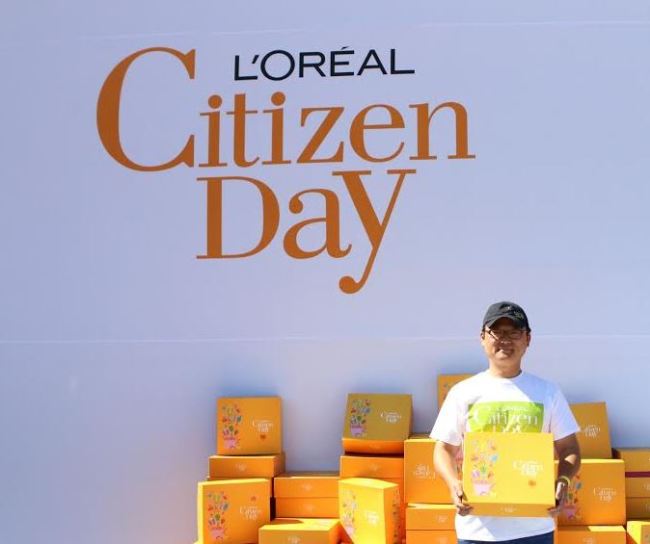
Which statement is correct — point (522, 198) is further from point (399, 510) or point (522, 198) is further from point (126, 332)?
point (126, 332)

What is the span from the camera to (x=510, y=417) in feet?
9.12

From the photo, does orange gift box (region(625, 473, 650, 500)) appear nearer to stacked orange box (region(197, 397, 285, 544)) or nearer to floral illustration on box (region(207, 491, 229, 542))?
stacked orange box (region(197, 397, 285, 544))

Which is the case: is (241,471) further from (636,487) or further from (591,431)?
(636,487)

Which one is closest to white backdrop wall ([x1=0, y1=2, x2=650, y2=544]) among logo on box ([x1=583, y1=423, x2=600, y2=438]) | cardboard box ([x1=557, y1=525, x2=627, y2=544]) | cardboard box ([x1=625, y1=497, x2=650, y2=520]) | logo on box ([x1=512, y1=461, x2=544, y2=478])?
logo on box ([x1=583, y1=423, x2=600, y2=438])

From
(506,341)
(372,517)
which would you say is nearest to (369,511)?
(372,517)

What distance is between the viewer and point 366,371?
13.9ft

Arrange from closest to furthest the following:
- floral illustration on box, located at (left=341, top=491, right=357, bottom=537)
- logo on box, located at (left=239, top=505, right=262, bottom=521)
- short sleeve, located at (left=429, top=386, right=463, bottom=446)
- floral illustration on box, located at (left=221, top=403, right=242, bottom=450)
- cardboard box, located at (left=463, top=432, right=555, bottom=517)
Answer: cardboard box, located at (left=463, top=432, right=555, bottom=517) → short sleeve, located at (left=429, top=386, right=463, bottom=446) → floral illustration on box, located at (left=341, top=491, right=357, bottom=537) → logo on box, located at (left=239, top=505, right=262, bottom=521) → floral illustration on box, located at (left=221, top=403, right=242, bottom=450)

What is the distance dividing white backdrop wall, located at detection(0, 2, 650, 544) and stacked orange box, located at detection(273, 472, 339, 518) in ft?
0.87

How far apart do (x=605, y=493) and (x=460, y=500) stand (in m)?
1.30

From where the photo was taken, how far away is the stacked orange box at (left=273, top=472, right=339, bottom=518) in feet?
13.2

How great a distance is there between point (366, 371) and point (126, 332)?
1.21 metres

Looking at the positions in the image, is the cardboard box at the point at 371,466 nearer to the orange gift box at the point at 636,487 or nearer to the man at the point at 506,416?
the orange gift box at the point at 636,487

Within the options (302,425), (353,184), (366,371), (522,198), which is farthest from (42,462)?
(522,198)

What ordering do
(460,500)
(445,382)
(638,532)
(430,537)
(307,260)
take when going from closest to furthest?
(460,500) < (638,532) < (430,537) < (445,382) < (307,260)
